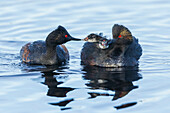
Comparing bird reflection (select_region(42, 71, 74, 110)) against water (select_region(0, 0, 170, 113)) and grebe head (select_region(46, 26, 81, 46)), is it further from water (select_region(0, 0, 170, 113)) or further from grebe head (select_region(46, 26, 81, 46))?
grebe head (select_region(46, 26, 81, 46))

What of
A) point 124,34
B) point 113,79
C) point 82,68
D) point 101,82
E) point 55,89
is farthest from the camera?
point 124,34

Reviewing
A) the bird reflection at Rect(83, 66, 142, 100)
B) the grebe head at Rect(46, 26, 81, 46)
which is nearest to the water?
the bird reflection at Rect(83, 66, 142, 100)

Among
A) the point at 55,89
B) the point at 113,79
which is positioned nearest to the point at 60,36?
the point at 113,79

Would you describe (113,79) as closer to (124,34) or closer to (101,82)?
(101,82)

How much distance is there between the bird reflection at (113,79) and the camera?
1232cm

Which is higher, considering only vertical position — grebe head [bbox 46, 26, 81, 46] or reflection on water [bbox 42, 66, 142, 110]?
grebe head [bbox 46, 26, 81, 46]

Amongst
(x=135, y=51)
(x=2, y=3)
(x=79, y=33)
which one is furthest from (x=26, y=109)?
(x=2, y=3)

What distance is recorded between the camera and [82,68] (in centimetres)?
1520

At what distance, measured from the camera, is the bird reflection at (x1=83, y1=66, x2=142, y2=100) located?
12.3m

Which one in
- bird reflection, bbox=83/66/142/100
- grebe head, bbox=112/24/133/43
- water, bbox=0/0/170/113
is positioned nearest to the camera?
water, bbox=0/0/170/113

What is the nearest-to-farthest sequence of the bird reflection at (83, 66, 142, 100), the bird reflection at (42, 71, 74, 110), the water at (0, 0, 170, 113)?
the water at (0, 0, 170, 113) < the bird reflection at (42, 71, 74, 110) < the bird reflection at (83, 66, 142, 100)

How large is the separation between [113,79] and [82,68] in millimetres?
1947

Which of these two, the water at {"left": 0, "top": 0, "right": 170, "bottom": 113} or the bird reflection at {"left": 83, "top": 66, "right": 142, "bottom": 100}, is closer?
the water at {"left": 0, "top": 0, "right": 170, "bottom": 113}

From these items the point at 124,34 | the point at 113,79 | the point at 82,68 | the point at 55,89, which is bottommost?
the point at 55,89
